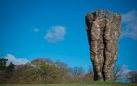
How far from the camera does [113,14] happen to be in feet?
57.6

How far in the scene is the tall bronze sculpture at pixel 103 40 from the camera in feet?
52.4

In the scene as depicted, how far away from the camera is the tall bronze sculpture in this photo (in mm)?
15969

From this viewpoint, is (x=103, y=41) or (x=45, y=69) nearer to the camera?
(x=103, y=41)


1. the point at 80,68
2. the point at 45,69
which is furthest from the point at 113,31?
the point at 80,68

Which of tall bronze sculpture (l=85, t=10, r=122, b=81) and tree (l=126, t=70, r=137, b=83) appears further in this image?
tree (l=126, t=70, r=137, b=83)

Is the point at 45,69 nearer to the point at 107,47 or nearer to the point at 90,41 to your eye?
the point at 90,41

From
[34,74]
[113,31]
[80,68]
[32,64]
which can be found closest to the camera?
[113,31]

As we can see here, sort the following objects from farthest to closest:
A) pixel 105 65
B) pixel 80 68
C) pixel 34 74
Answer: pixel 80 68, pixel 34 74, pixel 105 65

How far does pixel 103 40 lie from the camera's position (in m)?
17.0

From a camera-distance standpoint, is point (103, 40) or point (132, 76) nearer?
point (103, 40)

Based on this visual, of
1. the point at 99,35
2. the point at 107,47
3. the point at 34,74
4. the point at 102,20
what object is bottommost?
the point at 34,74

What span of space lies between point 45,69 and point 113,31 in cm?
1213

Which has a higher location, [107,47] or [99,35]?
[99,35]

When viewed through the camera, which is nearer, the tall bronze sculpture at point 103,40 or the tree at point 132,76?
the tall bronze sculpture at point 103,40
